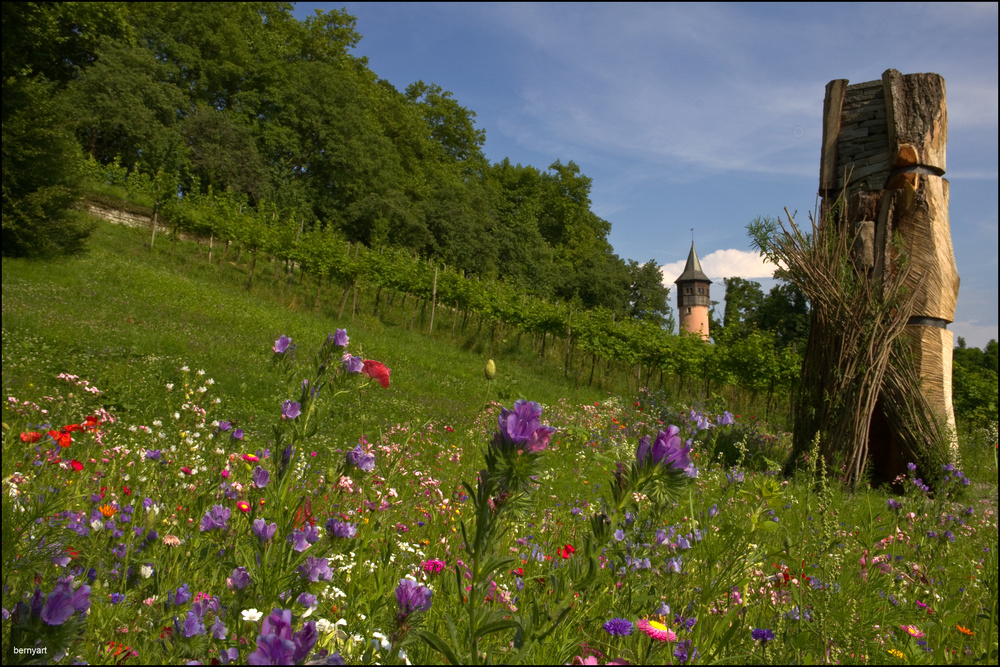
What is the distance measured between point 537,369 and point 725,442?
10389 millimetres

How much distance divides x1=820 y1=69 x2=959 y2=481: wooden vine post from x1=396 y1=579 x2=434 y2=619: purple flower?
20.9ft

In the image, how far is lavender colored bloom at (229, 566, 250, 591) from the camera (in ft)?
3.98

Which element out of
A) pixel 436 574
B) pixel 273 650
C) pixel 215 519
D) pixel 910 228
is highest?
pixel 910 228

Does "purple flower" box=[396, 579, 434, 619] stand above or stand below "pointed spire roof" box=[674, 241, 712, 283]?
below

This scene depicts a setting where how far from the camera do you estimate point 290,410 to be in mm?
1482

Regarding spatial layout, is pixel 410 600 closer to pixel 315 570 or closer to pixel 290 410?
pixel 315 570

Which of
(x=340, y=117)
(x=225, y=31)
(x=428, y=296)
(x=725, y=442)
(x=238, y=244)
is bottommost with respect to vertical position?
(x=725, y=442)

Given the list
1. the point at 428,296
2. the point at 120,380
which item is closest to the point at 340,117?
the point at 428,296

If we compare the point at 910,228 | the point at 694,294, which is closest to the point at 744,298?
the point at 694,294

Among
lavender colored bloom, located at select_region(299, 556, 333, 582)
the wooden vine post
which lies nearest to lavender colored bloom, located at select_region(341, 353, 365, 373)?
lavender colored bloom, located at select_region(299, 556, 333, 582)

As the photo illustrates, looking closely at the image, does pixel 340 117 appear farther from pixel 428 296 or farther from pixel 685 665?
pixel 685 665

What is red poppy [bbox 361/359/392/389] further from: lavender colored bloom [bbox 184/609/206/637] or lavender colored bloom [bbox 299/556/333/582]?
lavender colored bloom [bbox 184/609/206/637]

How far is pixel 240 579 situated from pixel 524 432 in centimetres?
75

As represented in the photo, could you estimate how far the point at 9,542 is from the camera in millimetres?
1255
